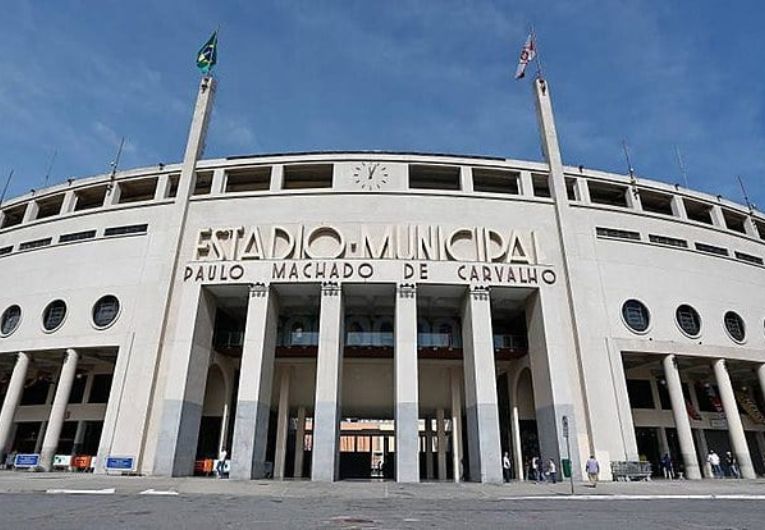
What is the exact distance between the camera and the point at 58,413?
29984mm

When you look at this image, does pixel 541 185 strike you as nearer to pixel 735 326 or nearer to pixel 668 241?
pixel 668 241

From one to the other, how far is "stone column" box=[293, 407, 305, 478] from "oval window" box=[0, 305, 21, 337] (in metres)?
20.7

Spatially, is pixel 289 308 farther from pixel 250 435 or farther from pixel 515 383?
pixel 515 383

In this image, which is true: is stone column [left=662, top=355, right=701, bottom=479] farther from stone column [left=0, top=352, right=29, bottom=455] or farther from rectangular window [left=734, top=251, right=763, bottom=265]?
stone column [left=0, top=352, right=29, bottom=455]

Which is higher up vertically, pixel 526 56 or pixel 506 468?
pixel 526 56

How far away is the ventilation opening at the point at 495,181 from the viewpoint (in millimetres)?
35656

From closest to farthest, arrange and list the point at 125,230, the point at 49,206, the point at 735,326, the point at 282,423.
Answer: the point at 735,326 < the point at 282,423 < the point at 125,230 < the point at 49,206

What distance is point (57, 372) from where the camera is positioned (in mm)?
38656

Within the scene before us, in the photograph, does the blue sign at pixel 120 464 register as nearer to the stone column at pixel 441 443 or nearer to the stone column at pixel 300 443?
the stone column at pixel 300 443

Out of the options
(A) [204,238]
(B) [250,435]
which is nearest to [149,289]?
(A) [204,238]

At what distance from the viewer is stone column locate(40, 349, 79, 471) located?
95.8ft

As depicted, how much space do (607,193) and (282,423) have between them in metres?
30.5

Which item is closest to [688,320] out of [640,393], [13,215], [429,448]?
[640,393]

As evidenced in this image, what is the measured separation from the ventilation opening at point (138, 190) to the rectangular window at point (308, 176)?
1026cm
